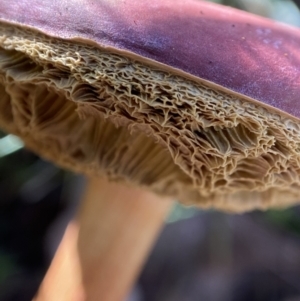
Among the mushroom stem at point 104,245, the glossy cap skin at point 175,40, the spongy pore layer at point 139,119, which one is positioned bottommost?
the mushroom stem at point 104,245

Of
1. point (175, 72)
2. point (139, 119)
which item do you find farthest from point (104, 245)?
point (175, 72)

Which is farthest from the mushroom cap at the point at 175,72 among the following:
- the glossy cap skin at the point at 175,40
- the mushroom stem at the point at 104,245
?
the mushroom stem at the point at 104,245

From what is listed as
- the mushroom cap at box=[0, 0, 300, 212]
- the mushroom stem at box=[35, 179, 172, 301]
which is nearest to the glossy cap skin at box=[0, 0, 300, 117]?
the mushroom cap at box=[0, 0, 300, 212]

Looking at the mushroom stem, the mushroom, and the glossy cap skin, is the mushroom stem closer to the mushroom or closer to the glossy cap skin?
the mushroom

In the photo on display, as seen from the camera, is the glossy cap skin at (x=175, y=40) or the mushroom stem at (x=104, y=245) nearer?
the glossy cap skin at (x=175, y=40)

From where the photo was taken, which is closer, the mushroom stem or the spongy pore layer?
the spongy pore layer

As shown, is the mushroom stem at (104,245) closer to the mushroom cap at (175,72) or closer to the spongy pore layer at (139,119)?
the spongy pore layer at (139,119)
